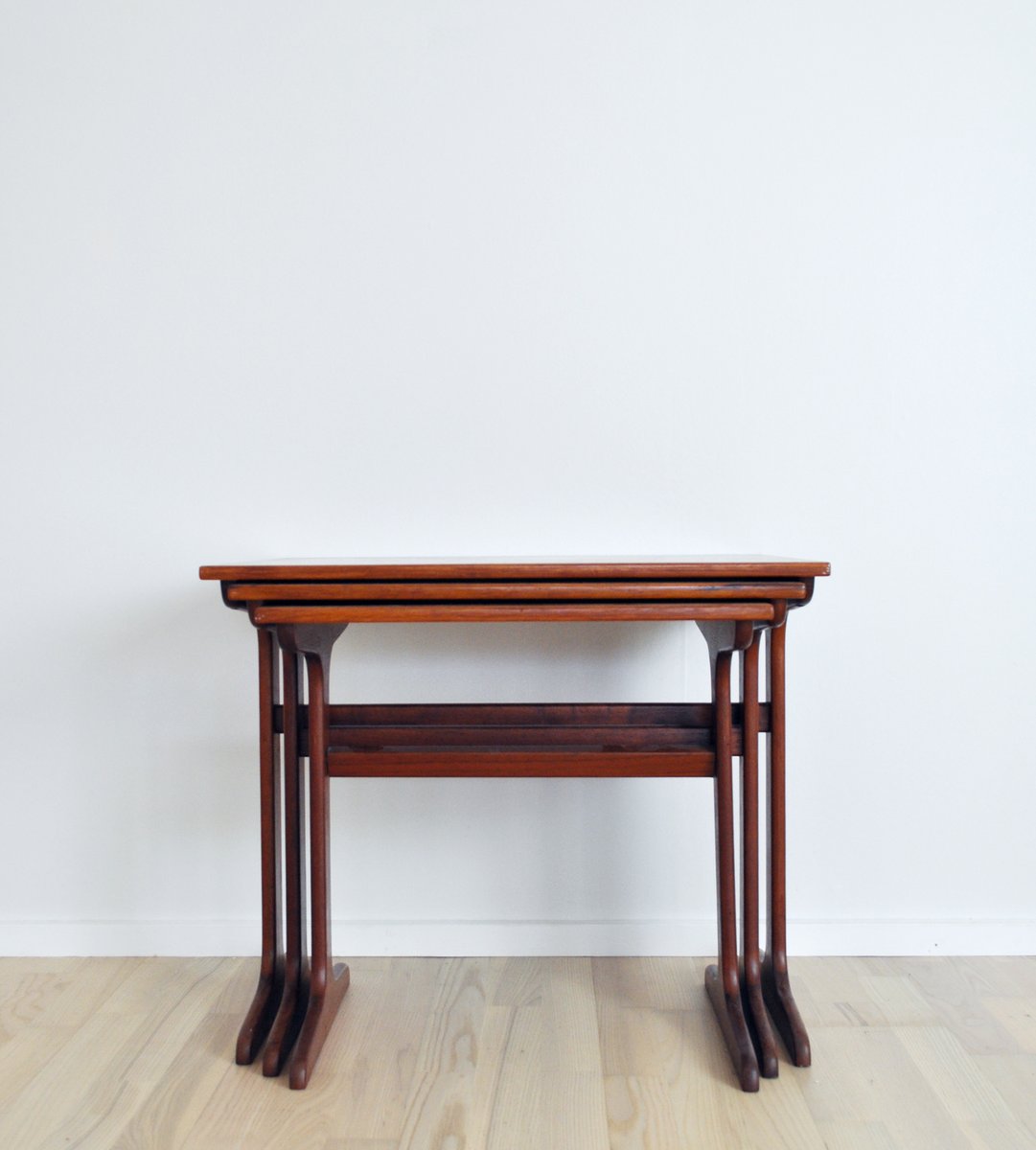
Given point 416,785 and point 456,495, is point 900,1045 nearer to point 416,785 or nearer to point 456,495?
point 416,785

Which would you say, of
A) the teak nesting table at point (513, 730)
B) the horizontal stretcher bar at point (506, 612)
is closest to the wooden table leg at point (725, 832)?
the teak nesting table at point (513, 730)

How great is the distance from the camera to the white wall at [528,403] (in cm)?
195

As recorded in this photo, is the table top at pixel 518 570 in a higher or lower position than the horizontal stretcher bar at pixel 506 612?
higher

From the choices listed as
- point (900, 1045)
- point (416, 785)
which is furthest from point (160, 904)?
point (900, 1045)

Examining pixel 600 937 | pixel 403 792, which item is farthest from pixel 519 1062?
pixel 403 792

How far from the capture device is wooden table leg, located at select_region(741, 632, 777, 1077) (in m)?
1.61

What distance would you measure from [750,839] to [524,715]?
0.42 metres

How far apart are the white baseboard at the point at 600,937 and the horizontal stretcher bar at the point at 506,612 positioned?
820 millimetres

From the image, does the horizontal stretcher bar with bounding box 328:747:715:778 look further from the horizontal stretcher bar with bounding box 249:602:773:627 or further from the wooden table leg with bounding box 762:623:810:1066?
the horizontal stretcher bar with bounding box 249:602:773:627

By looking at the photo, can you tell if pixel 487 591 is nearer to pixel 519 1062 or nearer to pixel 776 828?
pixel 776 828

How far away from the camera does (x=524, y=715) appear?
1.70 metres

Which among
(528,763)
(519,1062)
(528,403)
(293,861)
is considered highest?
(528,403)

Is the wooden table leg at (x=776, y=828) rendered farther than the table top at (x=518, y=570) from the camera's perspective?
Yes

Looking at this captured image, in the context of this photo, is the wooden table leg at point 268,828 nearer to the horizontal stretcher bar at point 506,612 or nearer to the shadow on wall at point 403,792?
the horizontal stretcher bar at point 506,612
